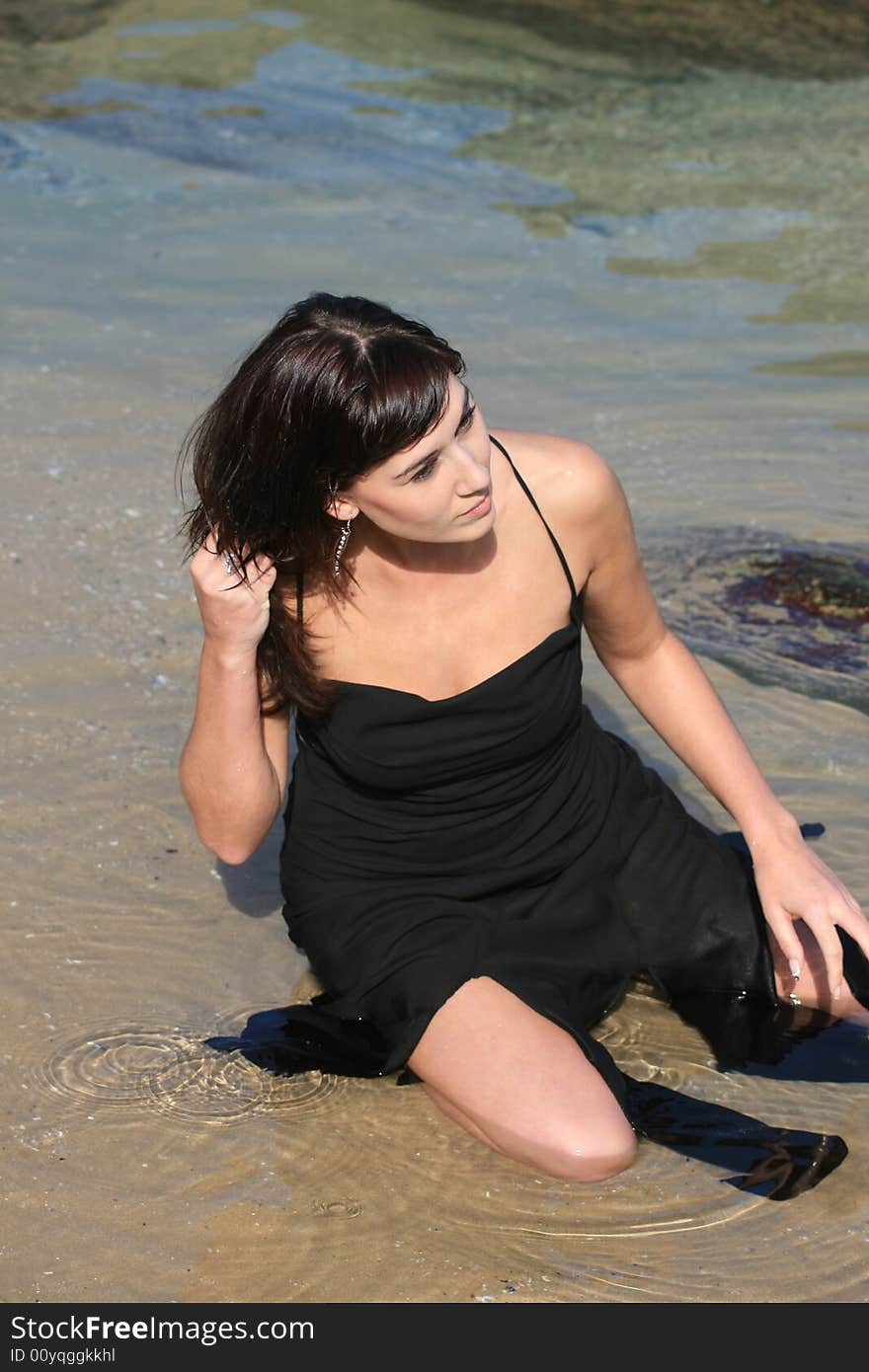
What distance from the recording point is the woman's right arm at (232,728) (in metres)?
2.95

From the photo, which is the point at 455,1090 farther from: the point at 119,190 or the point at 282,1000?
the point at 119,190

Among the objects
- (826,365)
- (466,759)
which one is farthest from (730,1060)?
(826,365)

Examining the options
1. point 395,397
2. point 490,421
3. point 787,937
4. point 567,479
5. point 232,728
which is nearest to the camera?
point 395,397

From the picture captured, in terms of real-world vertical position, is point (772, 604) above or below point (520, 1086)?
above

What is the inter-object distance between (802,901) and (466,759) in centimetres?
68

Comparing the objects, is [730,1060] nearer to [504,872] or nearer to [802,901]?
[802,901]

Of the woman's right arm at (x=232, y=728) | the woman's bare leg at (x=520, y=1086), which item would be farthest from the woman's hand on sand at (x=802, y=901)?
the woman's right arm at (x=232, y=728)

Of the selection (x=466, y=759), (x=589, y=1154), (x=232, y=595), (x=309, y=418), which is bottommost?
(x=589, y=1154)

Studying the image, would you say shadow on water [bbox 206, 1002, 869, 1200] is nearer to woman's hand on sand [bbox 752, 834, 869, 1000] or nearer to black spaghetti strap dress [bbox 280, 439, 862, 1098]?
black spaghetti strap dress [bbox 280, 439, 862, 1098]

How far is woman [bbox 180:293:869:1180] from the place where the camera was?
2.86 meters

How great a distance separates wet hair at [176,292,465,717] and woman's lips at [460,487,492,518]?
0.18 m

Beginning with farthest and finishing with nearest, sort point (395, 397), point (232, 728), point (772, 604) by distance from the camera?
point (772, 604) < point (232, 728) < point (395, 397)

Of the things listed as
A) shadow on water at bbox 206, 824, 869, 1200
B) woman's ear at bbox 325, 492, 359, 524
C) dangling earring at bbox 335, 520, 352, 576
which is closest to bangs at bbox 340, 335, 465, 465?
woman's ear at bbox 325, 492, 359, 524

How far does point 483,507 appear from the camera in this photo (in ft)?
9.52
